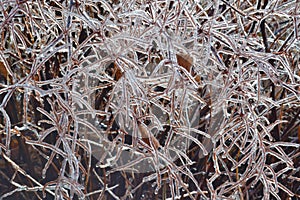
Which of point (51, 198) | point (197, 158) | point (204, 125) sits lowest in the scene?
point (51, 198)

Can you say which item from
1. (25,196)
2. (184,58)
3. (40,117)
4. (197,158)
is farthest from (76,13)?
(25,196)

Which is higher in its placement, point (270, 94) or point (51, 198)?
point (270, 94)

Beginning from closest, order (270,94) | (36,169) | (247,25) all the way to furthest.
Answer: (247,25) → (270,94) → (36,169)

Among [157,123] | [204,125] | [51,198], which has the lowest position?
[51,198]

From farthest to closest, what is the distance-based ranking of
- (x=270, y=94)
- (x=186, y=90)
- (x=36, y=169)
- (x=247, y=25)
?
(x=36, y=169) < (x=270, y=94) < (x=247, y=25) < (x=186, y=90)

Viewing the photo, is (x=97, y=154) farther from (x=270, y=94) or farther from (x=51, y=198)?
(x=270, y=94)

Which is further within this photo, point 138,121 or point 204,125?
point 204,125

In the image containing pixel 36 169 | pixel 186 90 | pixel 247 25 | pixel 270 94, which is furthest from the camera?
pixel 36 169

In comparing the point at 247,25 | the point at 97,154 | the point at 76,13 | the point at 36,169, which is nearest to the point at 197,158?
the point at 97,154

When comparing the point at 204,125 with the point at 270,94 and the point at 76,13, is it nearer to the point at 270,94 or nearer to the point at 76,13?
the point at 270,94
